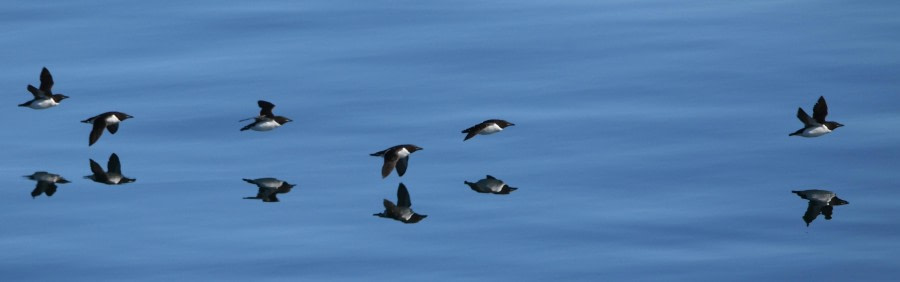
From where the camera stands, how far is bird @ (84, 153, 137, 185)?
3067 centimetres

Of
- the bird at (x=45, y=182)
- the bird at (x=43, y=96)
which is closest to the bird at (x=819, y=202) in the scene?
the bird at (x=45, y=182)

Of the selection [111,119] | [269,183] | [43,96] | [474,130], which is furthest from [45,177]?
[474,130]

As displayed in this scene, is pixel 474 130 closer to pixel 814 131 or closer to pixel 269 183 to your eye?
pixel 269 183

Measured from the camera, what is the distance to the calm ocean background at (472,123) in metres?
26.6

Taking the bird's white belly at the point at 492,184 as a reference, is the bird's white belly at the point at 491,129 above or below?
above

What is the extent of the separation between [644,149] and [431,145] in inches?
151

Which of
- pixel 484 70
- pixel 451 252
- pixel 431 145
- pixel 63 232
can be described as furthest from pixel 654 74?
pixel 63 232

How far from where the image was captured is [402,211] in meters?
28.9

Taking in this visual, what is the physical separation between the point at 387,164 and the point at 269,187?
202 cm

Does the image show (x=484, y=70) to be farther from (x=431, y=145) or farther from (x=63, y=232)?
(x=63, y=232)

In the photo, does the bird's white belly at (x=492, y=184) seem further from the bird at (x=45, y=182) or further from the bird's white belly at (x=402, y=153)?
the bird at (x=45, y=182)

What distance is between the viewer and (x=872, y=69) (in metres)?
36.1

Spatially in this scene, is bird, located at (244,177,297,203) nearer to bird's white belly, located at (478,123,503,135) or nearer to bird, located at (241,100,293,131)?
bird, located at (241,100,293,131)

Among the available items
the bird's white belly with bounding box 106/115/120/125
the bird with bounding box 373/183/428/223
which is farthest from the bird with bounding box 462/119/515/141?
the bird's white belly with bounding box 106/115/120/125
